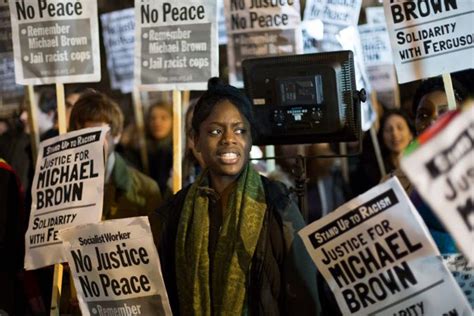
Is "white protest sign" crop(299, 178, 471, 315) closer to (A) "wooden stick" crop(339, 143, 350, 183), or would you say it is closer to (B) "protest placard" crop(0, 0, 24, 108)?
(B) "protest placard" crop(0, 0, 24, 108)

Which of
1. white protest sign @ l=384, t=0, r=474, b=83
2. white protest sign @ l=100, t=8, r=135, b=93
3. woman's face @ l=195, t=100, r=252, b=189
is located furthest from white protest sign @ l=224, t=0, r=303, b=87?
woman's face @ l=195, t=100, r=252, b=189

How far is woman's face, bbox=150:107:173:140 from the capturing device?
7980 millimetres

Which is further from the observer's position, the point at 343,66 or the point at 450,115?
the point at 343,66

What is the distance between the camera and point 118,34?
7.93 meters

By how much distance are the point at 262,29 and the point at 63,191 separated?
78.8 inches

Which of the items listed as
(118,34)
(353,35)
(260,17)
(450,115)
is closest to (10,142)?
(118,34)

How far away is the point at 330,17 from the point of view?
21.1 ft

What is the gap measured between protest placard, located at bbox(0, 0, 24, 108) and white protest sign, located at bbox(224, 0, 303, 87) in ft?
4.35

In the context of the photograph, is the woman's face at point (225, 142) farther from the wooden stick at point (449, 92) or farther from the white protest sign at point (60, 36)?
the white protest sign at point (60, 36)

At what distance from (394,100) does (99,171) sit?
4.25 metres

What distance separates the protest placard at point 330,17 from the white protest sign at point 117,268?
258 cm

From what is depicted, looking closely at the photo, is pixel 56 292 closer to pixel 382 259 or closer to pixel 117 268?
pixel 117 268

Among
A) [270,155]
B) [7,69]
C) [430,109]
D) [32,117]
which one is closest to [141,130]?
[7,69]

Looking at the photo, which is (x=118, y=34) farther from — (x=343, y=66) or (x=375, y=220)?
(x=375, y=220)
